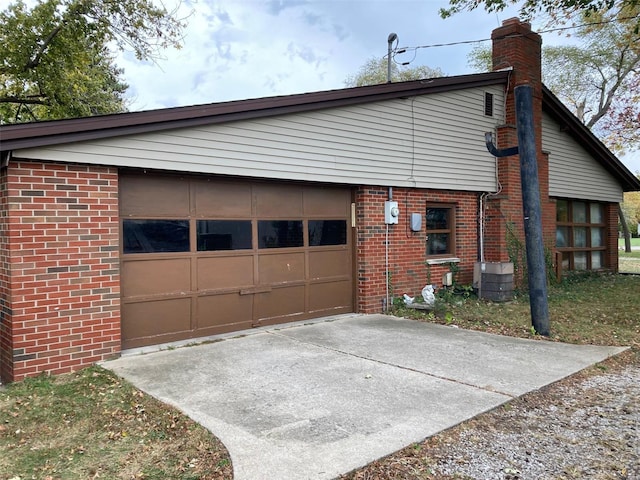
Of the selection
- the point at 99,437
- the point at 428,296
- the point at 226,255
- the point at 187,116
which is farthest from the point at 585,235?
the point at 99,437

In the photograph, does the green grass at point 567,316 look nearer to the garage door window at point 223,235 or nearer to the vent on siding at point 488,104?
the garage door window at point 223,235

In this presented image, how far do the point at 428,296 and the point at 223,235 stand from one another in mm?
4085

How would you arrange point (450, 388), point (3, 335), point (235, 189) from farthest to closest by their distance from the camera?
point (235, 189) → point (3, 335) → point (450, 388)

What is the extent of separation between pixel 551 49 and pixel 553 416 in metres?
27.7

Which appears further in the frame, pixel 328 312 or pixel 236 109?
pixel 328 312

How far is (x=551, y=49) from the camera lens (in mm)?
26016

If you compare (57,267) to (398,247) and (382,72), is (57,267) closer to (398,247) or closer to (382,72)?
(398,247)

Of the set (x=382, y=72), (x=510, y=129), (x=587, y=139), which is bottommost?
(x=510, y=129)

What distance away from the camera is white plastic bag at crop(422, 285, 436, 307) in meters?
8.52

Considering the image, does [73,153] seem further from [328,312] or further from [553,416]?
[553,416]

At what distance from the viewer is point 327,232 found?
26.1ft

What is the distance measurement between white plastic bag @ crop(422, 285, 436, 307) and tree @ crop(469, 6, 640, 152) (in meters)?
19.0

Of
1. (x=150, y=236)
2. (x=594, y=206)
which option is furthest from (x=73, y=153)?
(x=594, y=206)

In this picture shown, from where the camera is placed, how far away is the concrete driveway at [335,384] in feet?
10.5
